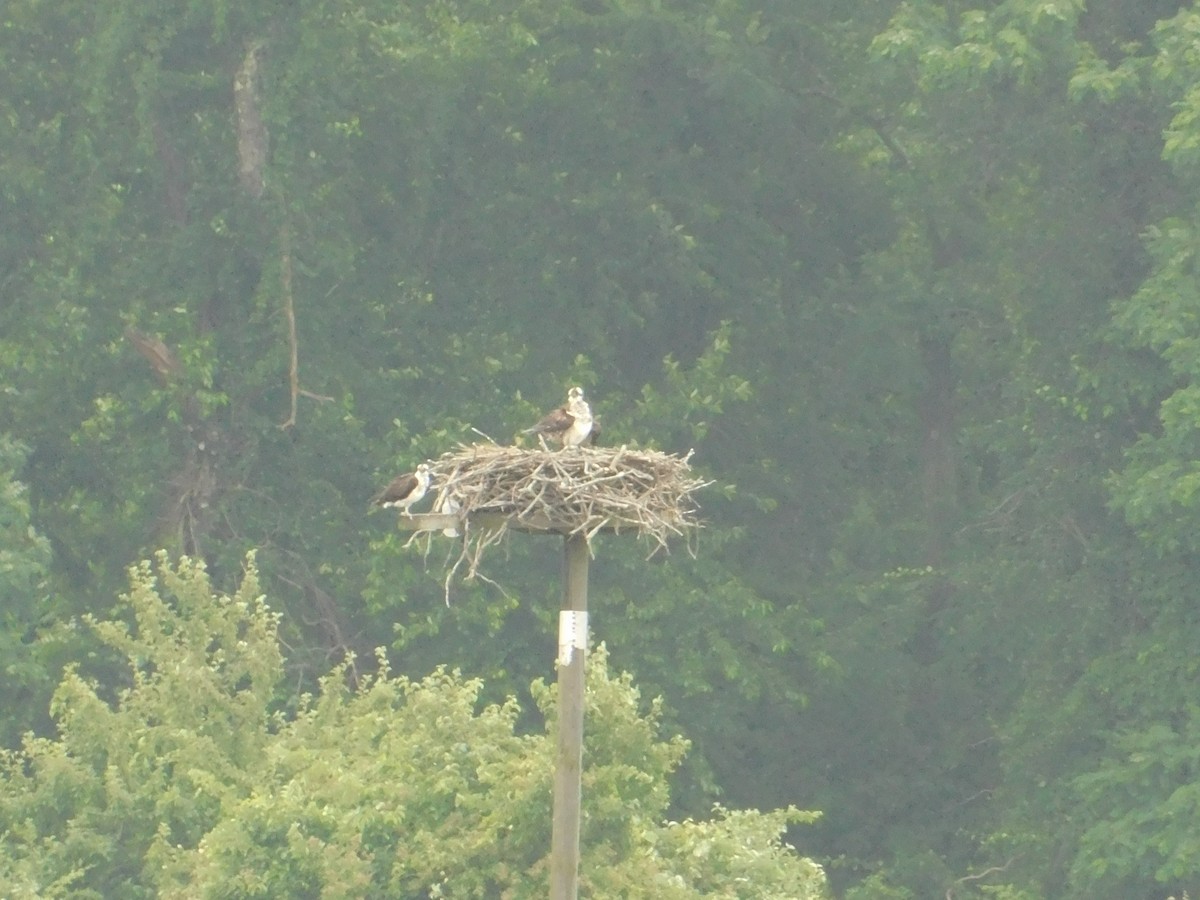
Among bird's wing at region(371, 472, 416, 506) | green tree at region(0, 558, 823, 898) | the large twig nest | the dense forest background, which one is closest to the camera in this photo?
the large twig nest

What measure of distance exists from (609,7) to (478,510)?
12387 mm

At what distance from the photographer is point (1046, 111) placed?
1939 cm

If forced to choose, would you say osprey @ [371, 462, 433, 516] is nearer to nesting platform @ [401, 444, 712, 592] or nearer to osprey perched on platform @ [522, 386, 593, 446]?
osprey perched on platform @ [522, 386, 593, 446]

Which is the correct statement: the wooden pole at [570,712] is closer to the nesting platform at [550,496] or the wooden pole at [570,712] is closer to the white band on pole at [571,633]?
the white band on pole at [571,633]

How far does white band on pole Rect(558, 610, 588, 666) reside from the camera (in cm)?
963

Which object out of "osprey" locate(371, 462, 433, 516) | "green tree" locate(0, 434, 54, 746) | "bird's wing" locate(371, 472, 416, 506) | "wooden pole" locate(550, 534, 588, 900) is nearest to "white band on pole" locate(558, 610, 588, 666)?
"wooden pole" locate(550, 534, 588, 900)

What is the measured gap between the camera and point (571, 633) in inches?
381

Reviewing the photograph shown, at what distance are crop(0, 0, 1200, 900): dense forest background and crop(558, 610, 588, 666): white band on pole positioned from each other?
819 centimetres

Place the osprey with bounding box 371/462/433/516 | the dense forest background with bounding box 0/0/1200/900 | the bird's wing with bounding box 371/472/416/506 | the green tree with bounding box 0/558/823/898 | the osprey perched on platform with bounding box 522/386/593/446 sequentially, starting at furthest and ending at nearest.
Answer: the dense forest background with bounding box 0/0/1200/900
the osprey perched on platform with bounding box 522/386/593/446
the green tree with bounding box 0/558/823/898
the bird's wing with bounding box 371/472/416/506
the osprey with bounding box 371/462/433/516

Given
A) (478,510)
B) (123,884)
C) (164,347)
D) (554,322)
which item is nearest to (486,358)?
(554,322)

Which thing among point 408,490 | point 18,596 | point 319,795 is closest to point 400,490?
point 408,490

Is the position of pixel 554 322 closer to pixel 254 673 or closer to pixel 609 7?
pixel 609 7

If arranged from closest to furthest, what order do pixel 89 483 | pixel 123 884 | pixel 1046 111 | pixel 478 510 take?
pixel 478 510
pixel 123 884
pixel 1046 111
pixel 89 483

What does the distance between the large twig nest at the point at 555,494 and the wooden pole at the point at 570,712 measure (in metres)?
0.21
